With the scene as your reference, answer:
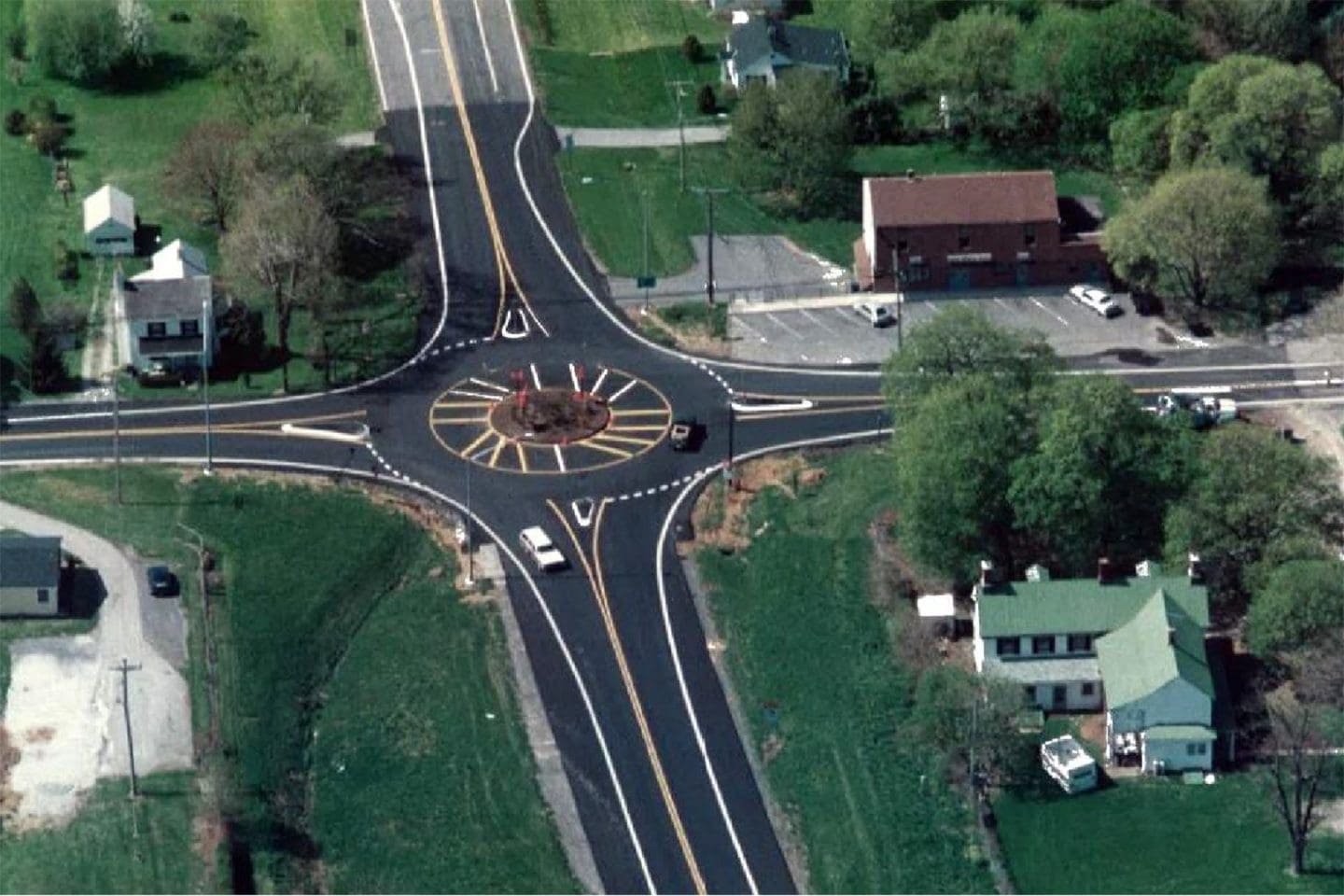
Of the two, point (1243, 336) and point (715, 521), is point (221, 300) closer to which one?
point (715, 521)

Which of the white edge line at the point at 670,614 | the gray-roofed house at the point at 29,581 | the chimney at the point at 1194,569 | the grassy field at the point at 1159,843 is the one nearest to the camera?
the grassy field at the point at 1159,843

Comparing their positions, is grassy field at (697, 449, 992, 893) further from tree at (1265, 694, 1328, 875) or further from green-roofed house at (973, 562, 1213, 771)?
tree at (1265, 694, 1328, 875)

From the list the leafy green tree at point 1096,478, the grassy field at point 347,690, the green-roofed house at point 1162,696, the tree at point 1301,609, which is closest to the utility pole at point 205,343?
the grassy field at point 347,690

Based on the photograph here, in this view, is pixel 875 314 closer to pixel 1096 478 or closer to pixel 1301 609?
pixel 1096 478

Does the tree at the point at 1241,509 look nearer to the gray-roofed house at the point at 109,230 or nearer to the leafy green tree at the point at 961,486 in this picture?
the leafy green tree at the point at 961,486

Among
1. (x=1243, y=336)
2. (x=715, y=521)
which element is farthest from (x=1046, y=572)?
(x=1243, y=336)

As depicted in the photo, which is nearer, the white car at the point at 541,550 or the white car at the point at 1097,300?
the white car at the point at 541,550
